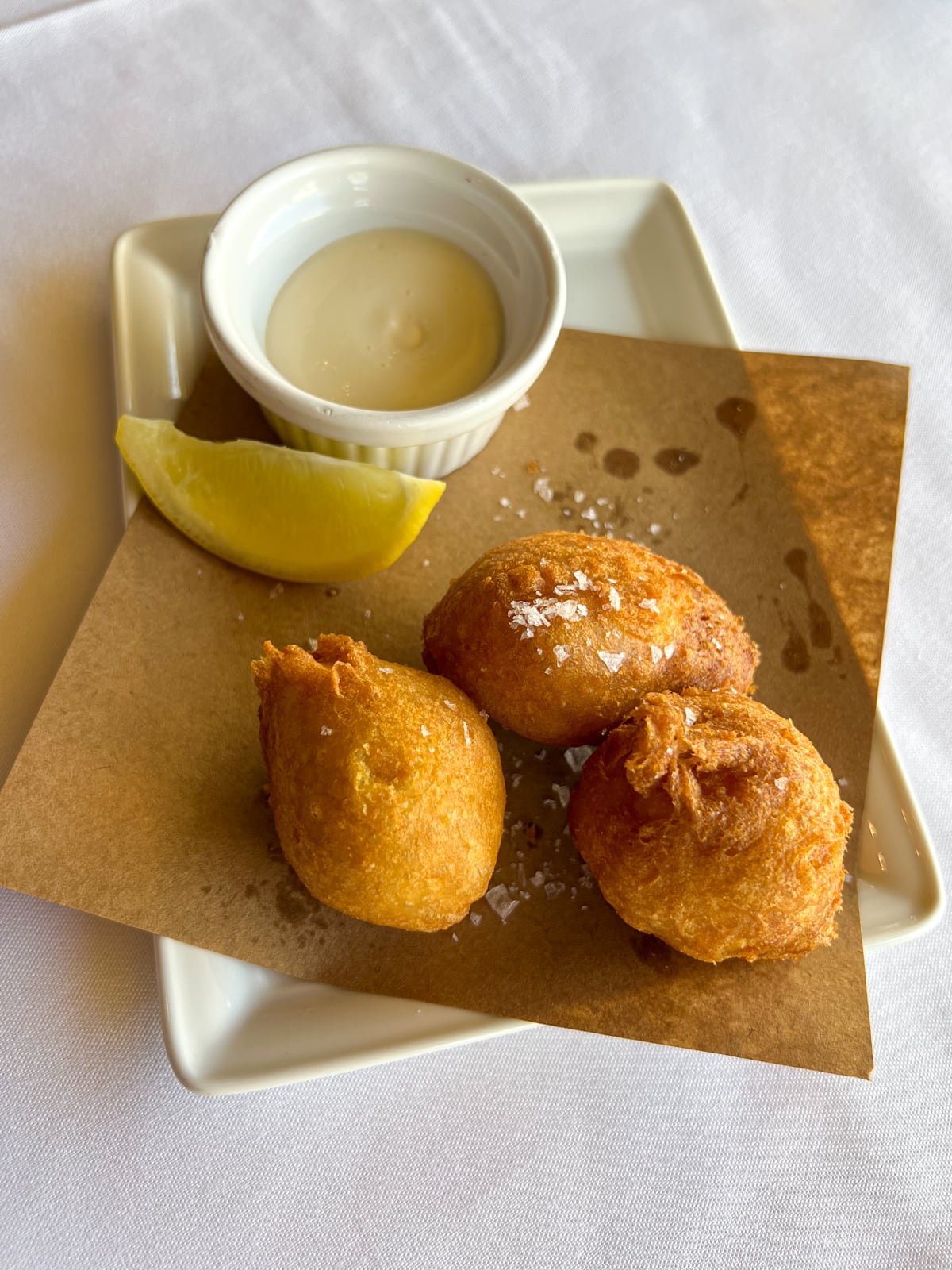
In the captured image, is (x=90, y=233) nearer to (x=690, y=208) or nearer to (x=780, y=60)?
(x=690, y=208)

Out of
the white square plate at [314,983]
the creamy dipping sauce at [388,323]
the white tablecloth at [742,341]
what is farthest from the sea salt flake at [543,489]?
the white tablecloth at [742,341]

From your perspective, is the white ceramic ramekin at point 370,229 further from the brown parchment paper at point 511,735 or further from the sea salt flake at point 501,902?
the sea salt flake at point 501,902

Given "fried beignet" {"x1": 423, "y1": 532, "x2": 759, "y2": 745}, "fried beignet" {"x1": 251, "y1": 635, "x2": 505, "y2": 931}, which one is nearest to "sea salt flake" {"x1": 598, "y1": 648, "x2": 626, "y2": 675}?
"fried beignet" {"x1": 423, "y1": 532, "x2": 759, "y2": 745}

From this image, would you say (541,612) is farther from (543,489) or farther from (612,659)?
(543,489)

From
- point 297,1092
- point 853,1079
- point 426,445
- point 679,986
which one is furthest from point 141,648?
point 853,1079

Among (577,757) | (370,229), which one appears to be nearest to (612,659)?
(577,757)
